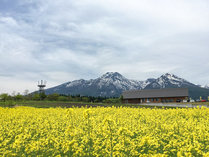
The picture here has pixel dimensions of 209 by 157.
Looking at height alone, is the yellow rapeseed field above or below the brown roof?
below

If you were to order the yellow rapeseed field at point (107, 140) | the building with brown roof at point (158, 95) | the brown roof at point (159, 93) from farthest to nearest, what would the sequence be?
1. the brown roof at point (159, 93)
2. the building with brown roof at point (158, 95)
3. the yellow rapeseed field at point (107, 140)

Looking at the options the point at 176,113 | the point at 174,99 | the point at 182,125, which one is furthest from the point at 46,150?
the point at 174,99

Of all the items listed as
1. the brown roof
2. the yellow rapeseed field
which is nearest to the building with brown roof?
the brown roof

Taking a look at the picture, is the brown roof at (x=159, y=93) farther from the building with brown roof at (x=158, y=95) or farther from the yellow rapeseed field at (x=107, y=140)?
the yellow rapeseed field at (x=107, y=140)

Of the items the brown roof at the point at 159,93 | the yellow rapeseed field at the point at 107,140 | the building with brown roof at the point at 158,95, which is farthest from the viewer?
the brown roof at the point at 159,93

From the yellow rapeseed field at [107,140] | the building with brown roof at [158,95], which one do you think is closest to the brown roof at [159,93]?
the building with brown roof at [158,95]

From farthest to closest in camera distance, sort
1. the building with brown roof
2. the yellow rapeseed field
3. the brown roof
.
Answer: the brown roof < the building with brown roof < the yellow rapeseed field

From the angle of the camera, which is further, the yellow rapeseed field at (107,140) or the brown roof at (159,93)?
the brown roof at (159,93)

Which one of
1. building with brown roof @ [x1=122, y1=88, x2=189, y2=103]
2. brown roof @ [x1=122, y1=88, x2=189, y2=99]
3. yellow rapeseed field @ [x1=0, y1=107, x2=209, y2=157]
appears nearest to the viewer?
yellow rapeseed field @ [x1=0, y1=107, x2=209, y2=157]

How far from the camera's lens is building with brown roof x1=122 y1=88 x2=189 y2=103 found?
212 feet

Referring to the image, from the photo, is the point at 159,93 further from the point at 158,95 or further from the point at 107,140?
the point at 107,140

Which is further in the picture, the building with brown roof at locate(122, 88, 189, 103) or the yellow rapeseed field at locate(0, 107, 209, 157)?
the building with brown roof at locate(122, 88, 189, 103)

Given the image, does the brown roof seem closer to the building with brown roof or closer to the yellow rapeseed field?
the building with brown roof

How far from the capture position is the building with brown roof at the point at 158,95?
64625 millimetres
